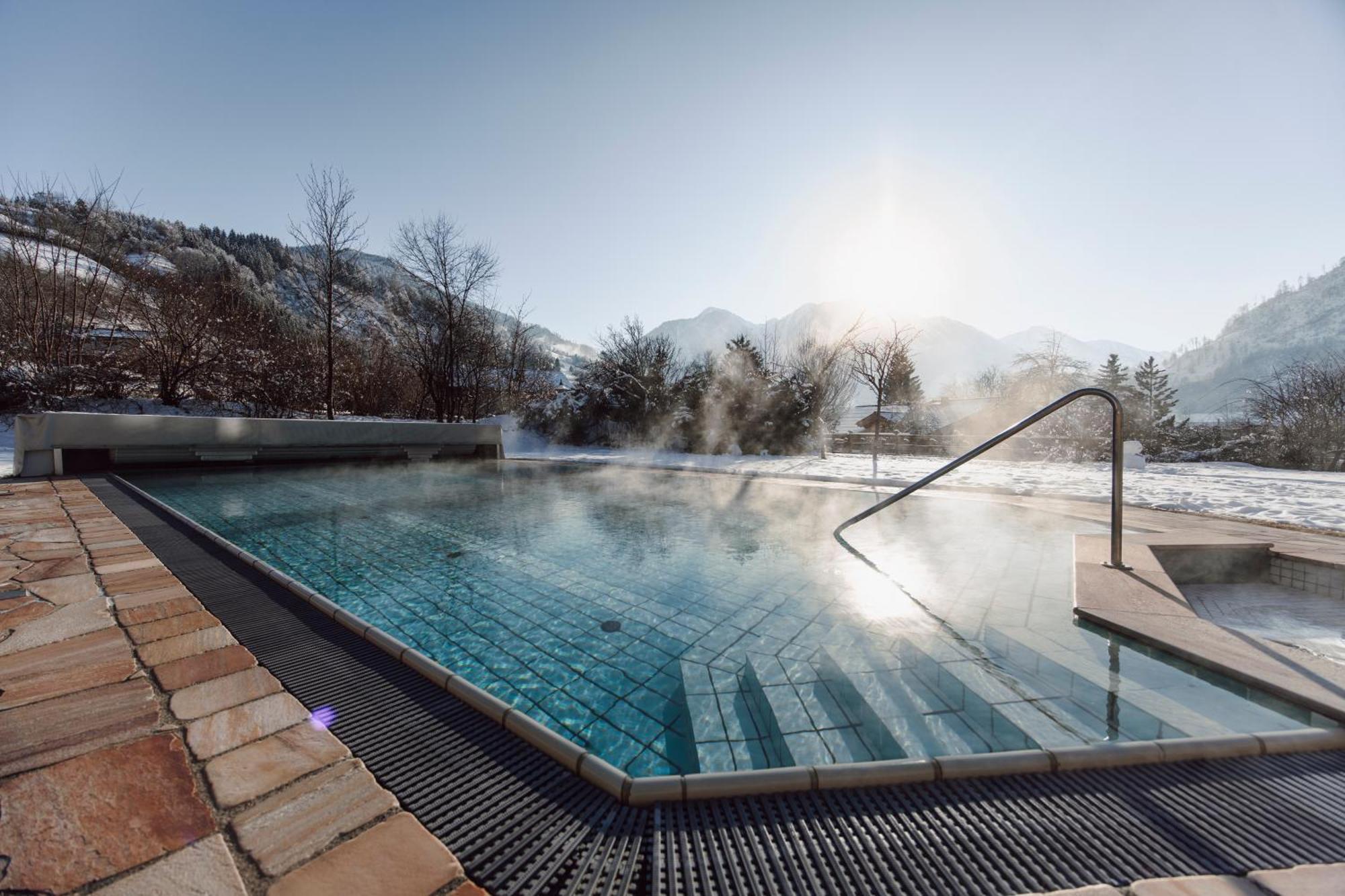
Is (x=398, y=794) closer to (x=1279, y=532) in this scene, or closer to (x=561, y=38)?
(x=1279, y=532)

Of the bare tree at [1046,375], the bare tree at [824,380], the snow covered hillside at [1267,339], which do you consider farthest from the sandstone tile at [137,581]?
the snow covered hillside at [1267,339]

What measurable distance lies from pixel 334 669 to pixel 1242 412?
59.3 feet

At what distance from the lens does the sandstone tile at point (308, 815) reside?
729 millimetres

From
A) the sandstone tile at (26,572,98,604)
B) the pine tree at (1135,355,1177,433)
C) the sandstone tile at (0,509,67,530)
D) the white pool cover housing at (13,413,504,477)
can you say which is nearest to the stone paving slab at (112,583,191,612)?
the sandstone tile at (26,572,98,604)

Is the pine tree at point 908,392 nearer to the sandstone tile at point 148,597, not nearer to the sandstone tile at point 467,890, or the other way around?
the sandstone tile at point 148,597

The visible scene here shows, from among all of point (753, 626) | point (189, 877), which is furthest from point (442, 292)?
point (189, 877)

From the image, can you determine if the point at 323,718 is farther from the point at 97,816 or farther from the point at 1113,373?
the point at 1113,373

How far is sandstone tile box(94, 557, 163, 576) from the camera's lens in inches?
75.7

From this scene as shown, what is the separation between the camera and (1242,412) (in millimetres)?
11609

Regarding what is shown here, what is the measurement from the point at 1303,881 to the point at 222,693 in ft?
6.97

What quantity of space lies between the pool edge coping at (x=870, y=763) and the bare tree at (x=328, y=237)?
10.4 m

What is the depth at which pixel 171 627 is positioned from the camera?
1453 millimetres

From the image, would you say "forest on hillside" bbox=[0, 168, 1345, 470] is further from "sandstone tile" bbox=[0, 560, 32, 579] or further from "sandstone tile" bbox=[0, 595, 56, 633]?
"sandstone tile" bbox=[0, 595, 56, 633]

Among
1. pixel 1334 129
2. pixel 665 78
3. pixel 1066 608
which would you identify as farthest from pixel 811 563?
pixel 1334 129
